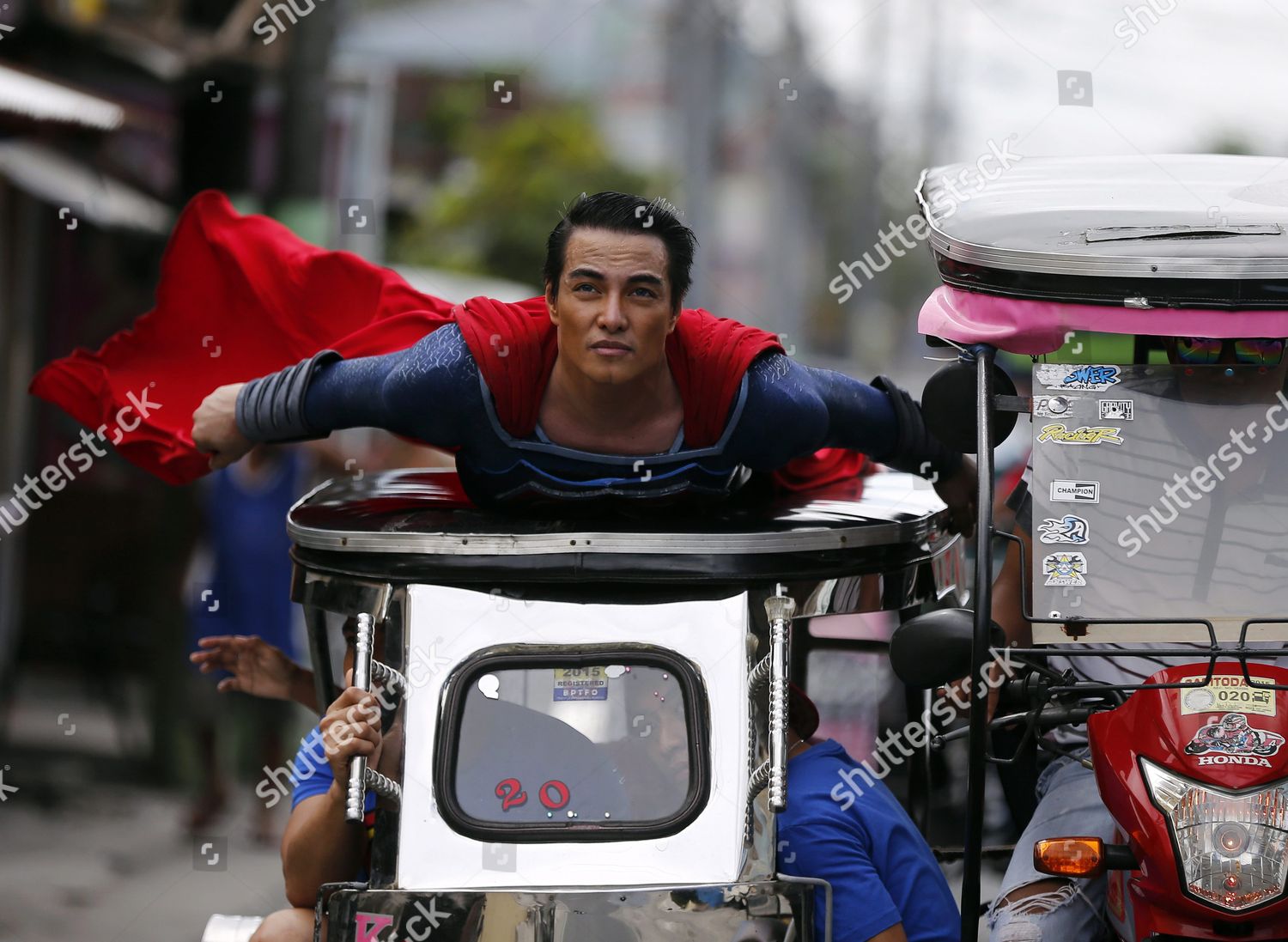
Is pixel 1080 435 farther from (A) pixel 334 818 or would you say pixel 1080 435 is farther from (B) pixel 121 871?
(B) pixel 121 871

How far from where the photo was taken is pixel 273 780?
7273mm

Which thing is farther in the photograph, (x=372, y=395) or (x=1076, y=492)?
(x=372, y=395)

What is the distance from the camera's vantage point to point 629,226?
378 cm

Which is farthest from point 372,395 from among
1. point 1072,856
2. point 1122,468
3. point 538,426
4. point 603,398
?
point 1072,856

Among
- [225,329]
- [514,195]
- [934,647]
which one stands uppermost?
[514,195]

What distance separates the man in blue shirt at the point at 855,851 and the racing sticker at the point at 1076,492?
70 centimetres

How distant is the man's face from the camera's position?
12.1 feet

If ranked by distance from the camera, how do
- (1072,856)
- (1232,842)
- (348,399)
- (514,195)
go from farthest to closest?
(514,195) → (348,399) → (1072,856) → (1232,842)

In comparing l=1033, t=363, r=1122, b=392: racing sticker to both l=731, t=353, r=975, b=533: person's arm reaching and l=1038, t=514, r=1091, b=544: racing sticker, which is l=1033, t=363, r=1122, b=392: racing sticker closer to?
l=1038, t=514, r=1091, b=544: racing sticker

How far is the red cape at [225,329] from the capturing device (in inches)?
179

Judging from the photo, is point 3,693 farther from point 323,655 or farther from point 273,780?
point 323,655

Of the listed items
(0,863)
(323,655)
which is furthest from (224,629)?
(323,655)

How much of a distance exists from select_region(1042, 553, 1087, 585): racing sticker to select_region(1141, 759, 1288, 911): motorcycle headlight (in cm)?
52

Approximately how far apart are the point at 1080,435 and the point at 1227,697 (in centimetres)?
61
